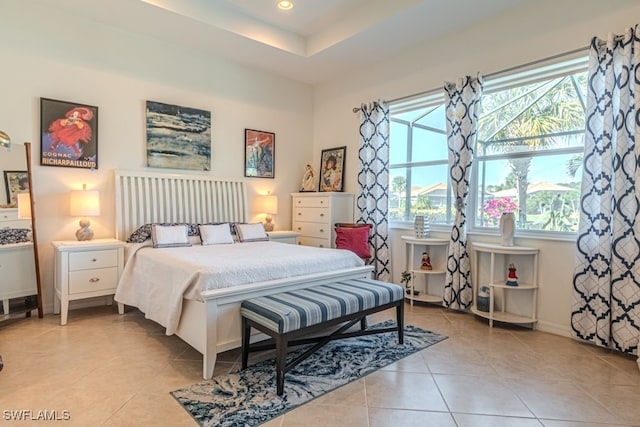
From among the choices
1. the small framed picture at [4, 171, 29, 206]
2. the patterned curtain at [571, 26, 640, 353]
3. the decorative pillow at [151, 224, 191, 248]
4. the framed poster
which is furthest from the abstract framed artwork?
the patterned curtain at [571, 26, 640, 353]

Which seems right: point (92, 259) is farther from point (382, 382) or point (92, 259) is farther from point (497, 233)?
point (497, 233)

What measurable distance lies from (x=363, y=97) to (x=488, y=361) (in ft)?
12.0

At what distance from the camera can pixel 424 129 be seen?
4598mm

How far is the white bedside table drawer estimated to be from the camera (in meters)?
3.42

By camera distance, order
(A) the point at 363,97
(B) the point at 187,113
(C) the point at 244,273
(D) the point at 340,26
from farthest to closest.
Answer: (A) the point at 363,97
(B) the point at 187,113
(D) the point at 340,26
(C) the point at 244,273

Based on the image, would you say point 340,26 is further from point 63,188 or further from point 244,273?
point 63,188

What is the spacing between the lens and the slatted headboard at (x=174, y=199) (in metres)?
4.05

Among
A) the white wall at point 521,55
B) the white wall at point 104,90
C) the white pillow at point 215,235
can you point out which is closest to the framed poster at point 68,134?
the white wall at point 104,90

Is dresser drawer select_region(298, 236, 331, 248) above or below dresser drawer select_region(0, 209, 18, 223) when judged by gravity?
below

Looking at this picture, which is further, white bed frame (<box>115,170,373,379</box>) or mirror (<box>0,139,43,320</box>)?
mirror (<box>0,139,43,320</box>)

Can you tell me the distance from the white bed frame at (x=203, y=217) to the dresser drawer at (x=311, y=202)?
84cm

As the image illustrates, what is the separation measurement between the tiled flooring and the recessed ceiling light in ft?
11.5

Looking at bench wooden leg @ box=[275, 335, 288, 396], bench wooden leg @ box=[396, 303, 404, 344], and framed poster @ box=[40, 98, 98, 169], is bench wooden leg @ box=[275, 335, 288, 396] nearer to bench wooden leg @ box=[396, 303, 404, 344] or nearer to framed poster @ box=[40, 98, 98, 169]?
bench wooden leg @ box=[396, 303, 404, 344]

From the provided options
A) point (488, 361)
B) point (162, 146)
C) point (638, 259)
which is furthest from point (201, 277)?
point (638, 259)
